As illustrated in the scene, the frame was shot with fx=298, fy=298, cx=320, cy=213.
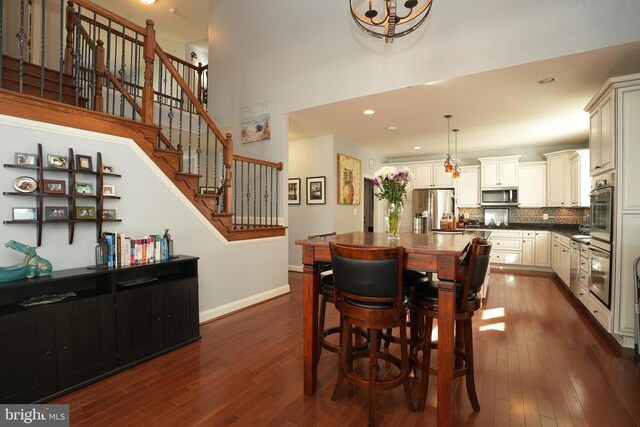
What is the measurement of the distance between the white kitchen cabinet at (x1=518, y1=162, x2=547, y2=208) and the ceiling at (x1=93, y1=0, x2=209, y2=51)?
306 inches

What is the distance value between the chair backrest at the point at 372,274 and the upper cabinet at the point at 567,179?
5.68 metres

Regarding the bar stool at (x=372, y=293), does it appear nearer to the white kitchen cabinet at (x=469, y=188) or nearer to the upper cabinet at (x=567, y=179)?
the upper cabinet at (x=567, y=179)

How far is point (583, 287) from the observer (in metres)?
3.80

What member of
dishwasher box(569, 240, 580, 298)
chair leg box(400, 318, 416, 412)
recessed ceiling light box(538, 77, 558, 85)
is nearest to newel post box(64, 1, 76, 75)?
chair leg box(400, 318, 416, 412)

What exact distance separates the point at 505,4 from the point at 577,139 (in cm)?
465

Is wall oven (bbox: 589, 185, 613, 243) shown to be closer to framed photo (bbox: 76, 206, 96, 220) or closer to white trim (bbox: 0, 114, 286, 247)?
white trim (bbox: 0, 114, 286, 247)

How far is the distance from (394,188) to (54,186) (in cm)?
261

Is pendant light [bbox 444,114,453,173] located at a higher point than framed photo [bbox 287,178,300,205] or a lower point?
higher

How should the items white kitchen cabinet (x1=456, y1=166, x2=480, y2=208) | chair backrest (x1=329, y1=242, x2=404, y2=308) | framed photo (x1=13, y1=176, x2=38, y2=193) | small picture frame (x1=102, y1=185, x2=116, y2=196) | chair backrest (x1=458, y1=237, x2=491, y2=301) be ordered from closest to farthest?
chair backrest (x1=329, y1=242, x2=404, y2=308)
chair backrest (x1=458, y1=237, x2=491, y2=301)
framed photo (x1=13, y1=176, x2=38, y2=193)
small picture frame (x1=102, y1=185, x2=116, y2=196)
white kitchen cabinet (x1=456, y1=166, x2=480, y2=208)

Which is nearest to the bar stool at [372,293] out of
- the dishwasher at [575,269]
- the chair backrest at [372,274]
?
the chair backrest at [372,274]

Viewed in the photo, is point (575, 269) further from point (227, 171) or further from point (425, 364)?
point (227, 171)

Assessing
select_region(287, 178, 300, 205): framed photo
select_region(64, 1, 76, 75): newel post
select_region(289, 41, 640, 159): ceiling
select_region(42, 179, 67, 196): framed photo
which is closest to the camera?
select_region(42, 179, 67, 196): framed photo

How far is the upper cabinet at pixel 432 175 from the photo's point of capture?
743cm

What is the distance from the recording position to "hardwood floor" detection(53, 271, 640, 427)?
6.10 ft
